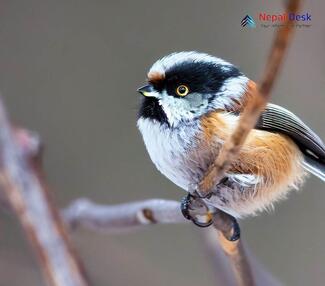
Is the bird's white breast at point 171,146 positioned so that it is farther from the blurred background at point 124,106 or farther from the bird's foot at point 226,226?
the blurred background at point 124,106

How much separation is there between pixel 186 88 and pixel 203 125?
87mm

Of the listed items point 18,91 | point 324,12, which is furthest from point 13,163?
point 18,91

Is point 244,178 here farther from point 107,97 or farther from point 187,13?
point 107,97

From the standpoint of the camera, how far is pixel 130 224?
1.54 metres

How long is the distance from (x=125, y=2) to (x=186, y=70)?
1.44 metres

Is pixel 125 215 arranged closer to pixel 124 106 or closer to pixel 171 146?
pixel 171 146

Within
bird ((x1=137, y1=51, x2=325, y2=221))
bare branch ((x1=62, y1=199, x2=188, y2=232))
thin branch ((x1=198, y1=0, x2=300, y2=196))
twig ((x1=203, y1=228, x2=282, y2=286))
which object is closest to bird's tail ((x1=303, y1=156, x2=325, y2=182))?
bird ((x1=137, y1=51, x2=325, y2=221))

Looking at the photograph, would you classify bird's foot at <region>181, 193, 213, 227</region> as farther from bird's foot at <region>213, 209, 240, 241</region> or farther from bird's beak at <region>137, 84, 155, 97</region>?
bird's beak at <region>137, 84, 155, 97</region>

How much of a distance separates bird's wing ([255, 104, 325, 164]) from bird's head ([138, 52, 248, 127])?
0.36 feet

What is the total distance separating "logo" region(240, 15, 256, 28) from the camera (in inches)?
87.1

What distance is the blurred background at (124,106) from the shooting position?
223cm

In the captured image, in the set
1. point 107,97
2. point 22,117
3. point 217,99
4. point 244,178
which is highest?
point 217,99

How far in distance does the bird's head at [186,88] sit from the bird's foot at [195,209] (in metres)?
0.16

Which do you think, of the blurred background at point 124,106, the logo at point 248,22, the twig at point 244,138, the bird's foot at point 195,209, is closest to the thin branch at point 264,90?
the twig at point 244,138
